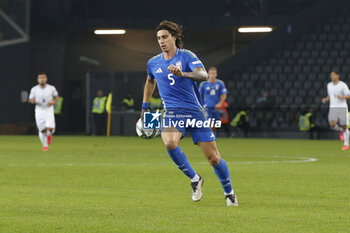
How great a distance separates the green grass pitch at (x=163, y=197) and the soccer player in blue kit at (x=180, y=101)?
417 millimetres

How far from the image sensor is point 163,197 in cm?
870

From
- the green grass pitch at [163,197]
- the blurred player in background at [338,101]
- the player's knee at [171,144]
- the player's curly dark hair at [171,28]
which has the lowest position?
the green grass pitch at [163,197]

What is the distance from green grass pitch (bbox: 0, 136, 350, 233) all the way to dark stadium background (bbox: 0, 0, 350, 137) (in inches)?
646

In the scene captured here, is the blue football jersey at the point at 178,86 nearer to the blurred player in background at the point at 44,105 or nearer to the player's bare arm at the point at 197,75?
the player's bare arm at the point at 197,75

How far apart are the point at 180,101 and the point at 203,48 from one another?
1102 inches

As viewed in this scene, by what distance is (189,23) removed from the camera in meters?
33.5

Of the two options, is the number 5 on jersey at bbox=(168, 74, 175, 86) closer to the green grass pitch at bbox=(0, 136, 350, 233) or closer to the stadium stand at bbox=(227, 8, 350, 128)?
the green grass pitch at bbox=(0, 136, 350, 233)

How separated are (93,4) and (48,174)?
2405 cm

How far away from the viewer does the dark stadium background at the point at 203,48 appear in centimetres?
3178

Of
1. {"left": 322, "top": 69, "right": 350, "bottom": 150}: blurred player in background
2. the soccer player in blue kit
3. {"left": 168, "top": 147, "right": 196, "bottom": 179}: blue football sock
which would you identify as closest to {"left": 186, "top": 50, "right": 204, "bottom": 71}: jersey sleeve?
the soccer player in blue kit

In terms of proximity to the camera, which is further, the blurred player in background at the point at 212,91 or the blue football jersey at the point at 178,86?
the blurred player in background at the point at 212,91

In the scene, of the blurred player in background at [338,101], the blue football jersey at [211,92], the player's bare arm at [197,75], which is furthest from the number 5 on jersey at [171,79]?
the blue football jersey at [211,92]

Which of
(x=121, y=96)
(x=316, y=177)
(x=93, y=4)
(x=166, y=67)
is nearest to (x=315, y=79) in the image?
(x=121, y=96)

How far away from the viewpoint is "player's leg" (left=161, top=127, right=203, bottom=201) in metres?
8.01
